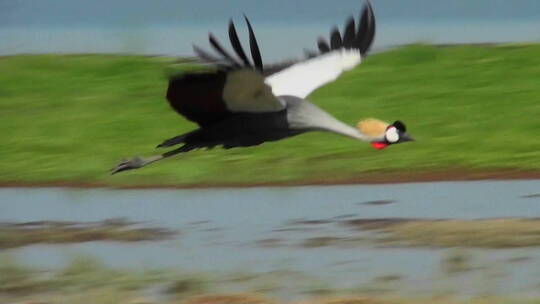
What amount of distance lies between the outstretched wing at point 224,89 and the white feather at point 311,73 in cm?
36

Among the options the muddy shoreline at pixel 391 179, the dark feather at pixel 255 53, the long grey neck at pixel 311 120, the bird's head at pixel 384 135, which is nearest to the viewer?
the dark feather at pixel 255 53

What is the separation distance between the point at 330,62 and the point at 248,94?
3.90 ft

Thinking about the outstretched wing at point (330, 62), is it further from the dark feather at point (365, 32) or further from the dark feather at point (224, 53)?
the dark feather at point (224, 53)

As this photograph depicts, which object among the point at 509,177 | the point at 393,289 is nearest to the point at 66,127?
the point at 509,177

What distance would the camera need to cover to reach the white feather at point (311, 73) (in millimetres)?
11633

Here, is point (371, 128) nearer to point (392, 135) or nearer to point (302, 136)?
point (392, 135)

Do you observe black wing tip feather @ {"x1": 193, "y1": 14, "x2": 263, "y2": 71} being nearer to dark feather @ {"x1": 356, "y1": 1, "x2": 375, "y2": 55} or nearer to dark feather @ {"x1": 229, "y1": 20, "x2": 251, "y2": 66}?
dark feather @ {"x1": 229, "y1": 20, "x2": 251, "y2": 66}

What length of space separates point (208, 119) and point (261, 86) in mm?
643

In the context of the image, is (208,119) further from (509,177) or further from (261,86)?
(509,177)

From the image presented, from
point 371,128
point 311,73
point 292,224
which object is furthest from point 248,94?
point 292,224

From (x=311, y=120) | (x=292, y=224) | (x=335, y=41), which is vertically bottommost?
(x=292, y=224)

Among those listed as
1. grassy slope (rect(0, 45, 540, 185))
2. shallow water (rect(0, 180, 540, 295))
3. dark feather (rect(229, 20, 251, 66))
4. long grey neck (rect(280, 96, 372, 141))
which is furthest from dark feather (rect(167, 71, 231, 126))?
grassy slope (rect(0, 45, 540, 185))

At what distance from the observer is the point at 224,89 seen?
10820 mm

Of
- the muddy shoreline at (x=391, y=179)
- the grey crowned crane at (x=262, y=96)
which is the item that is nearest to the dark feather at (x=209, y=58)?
the grey crowned crane at (x=262, y=96)
